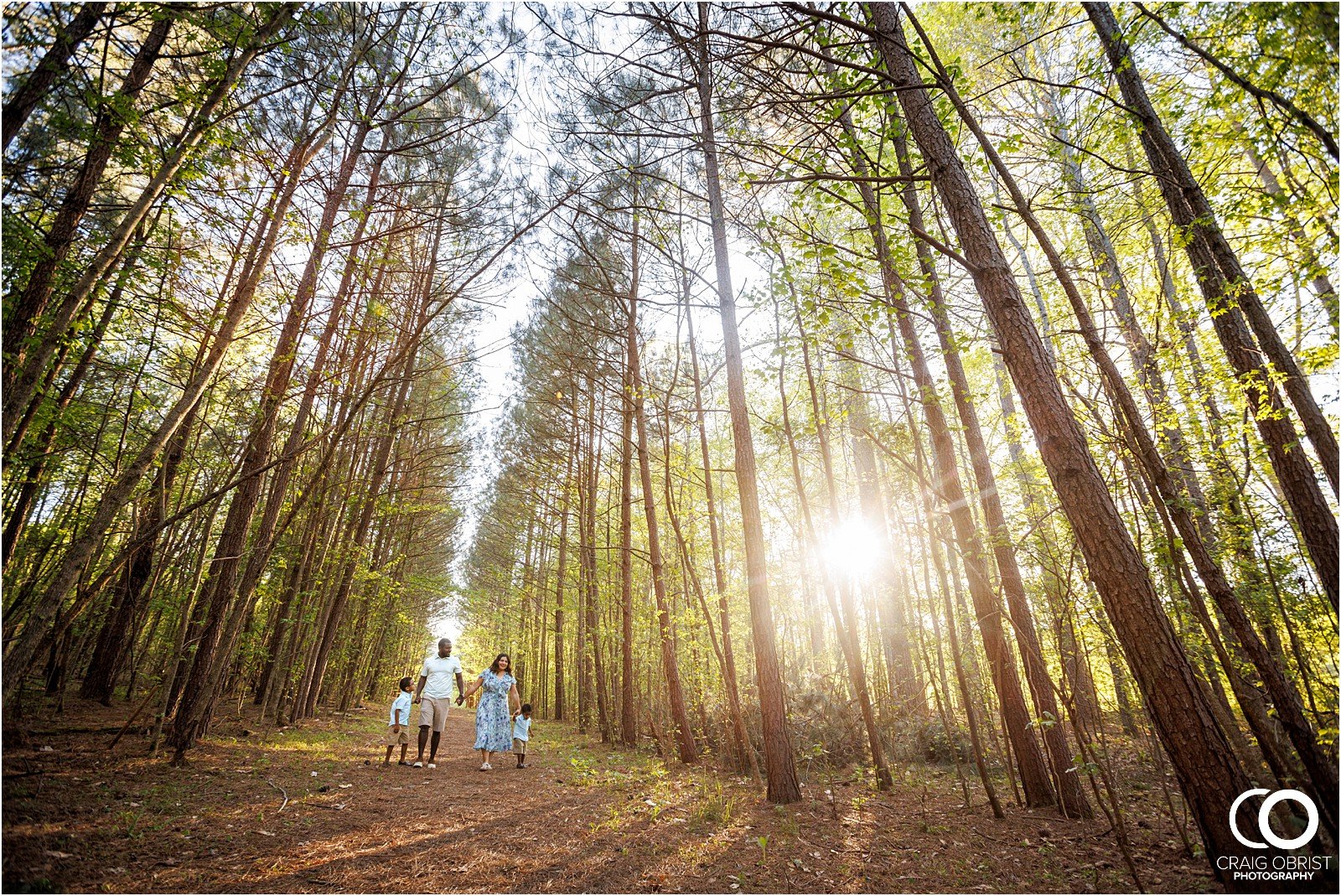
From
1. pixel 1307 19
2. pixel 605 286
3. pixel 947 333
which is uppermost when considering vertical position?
pixel 605 286

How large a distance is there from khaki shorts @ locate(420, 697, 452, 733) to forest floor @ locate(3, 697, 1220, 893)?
107 centimetres

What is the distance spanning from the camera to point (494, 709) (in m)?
7.46

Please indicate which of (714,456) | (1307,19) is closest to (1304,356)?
(1307,19)

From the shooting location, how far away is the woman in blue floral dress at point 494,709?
A: 7.41 meters

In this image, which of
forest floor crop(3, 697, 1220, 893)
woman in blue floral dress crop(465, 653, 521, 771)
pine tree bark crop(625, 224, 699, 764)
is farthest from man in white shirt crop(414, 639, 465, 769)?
pine tree bark crop(625, 224, 699, 764)

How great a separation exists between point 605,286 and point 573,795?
23.7 ft

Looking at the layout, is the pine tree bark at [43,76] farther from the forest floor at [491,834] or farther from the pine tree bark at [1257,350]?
the pine tree bark at [1257,350]

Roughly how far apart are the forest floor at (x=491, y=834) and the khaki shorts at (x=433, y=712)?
1.07 m

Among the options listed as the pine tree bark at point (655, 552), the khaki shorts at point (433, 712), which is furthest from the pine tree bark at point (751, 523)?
the khaki shorts at point (433, 712)

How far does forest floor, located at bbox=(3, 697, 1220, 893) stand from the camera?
3016 millimetres

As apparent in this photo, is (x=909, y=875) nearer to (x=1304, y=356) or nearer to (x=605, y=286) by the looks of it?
(x=1304, y=356)

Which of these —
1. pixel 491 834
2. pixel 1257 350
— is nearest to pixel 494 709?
pixel 491 834

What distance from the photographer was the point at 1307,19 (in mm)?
2947

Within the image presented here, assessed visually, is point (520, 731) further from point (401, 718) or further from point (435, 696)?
point (401, 718)
